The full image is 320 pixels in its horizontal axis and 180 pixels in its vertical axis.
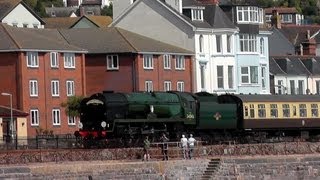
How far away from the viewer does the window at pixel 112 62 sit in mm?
117688

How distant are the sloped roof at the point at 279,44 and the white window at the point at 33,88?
147 ft

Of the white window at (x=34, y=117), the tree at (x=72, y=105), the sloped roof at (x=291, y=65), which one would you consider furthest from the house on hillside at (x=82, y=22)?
the tree at (x=72, y=105)

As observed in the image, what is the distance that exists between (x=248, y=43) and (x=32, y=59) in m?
21.6

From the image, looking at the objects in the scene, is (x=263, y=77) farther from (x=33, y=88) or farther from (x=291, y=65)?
(x=33, y=88)

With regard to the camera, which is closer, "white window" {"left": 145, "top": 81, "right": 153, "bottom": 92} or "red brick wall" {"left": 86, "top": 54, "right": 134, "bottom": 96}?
"red brick wall" {"left": 86, "top": 54, "right": 134, "bottom": 96}

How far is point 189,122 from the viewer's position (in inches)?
3310

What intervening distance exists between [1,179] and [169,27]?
6410 cm

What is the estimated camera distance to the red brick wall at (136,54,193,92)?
118000mm

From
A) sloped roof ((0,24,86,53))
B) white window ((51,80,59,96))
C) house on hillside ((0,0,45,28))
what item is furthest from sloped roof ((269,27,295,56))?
white window ((51,80,59,96))

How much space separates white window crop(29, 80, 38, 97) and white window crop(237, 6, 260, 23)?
20.9m

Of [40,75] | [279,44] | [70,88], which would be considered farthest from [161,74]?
[279,44]

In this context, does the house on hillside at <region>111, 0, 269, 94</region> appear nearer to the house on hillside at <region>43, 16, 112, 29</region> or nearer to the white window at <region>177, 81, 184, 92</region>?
the white window at <region>177, 81, 184, 92</region>

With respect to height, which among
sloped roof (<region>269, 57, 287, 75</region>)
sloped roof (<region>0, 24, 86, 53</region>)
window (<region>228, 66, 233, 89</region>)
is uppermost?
sloped roof (<region>0, 24, 86, 53</region>)

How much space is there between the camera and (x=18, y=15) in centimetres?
14262
